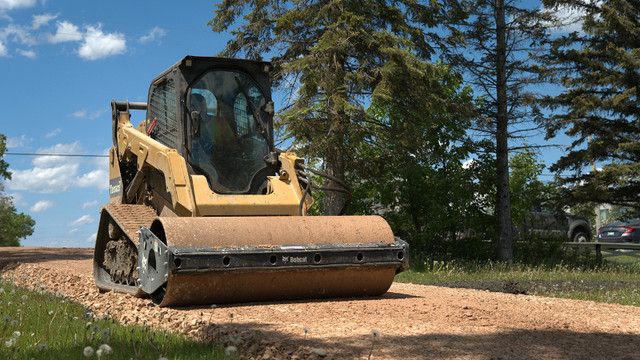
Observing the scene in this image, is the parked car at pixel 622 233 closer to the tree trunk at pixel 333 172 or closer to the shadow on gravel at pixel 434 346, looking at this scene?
the tree trunk at pixel 333 172

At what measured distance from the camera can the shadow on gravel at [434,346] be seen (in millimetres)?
5074

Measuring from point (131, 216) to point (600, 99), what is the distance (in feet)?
59.4

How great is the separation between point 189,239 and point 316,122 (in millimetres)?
9735

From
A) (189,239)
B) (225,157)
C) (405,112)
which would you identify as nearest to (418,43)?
(405,112)

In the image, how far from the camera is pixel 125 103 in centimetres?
1115

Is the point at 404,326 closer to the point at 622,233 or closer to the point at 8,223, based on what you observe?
the point at 622,233

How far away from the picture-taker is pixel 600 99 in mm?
22047

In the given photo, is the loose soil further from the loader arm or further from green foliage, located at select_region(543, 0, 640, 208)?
green foliage, located at select_region(543, 0, 640, 208)

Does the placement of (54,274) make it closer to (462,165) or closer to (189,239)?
(189,239)

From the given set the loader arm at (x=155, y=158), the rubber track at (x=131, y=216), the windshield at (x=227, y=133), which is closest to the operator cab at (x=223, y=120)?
the windshield at (x=227, y=133)

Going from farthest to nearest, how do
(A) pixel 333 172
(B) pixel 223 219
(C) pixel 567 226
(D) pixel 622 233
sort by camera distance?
(D) pixel 622 233 → (C) pixel 567 226 → (A) pixel 333 172 → (B) pixel 223 219

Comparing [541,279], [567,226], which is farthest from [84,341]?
[567,226]

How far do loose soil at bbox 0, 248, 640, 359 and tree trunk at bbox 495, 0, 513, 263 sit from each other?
11.2 metres

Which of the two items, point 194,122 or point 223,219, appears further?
point 194,122
